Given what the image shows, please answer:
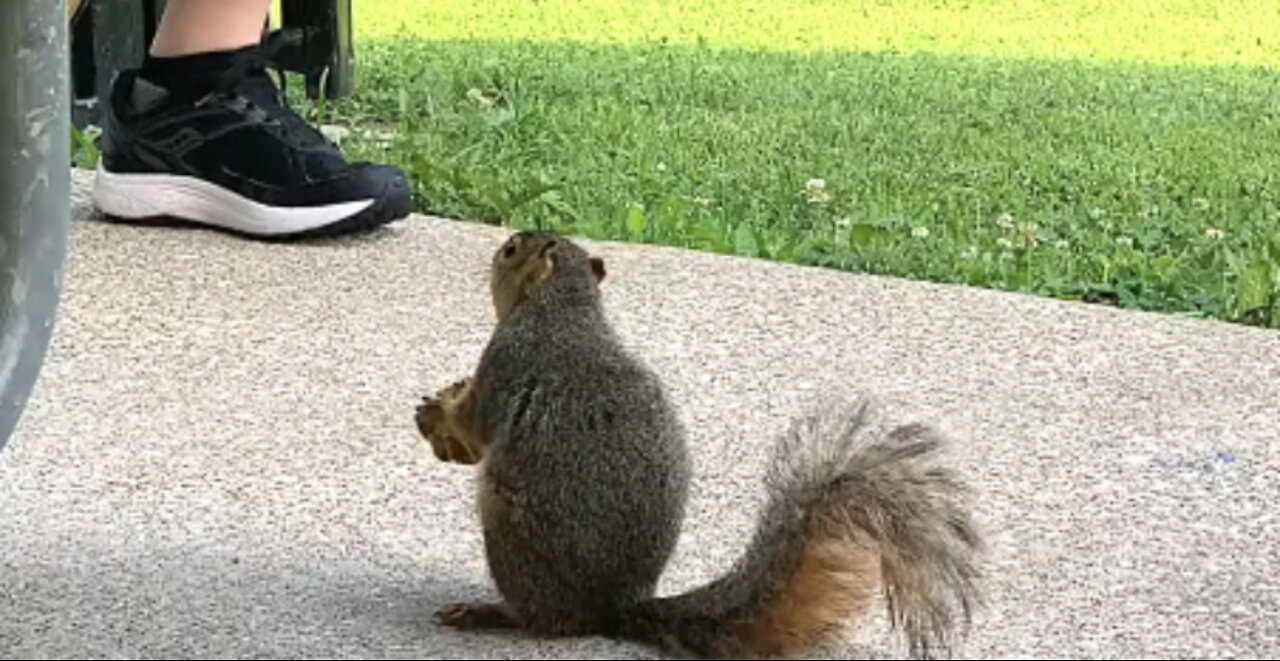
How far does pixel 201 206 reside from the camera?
173 inches

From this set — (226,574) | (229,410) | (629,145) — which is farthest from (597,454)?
(629,145)

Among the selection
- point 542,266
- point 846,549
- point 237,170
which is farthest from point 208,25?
point 846,549

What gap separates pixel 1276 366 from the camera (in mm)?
3756

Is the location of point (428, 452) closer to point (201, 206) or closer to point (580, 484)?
point (580, 484)

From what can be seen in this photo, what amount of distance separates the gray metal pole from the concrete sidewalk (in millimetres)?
276

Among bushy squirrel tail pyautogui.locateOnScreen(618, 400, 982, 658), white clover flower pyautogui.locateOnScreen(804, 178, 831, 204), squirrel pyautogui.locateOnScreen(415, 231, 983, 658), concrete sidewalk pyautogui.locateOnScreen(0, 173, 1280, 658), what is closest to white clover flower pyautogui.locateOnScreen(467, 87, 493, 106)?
white clover flower pyautogui.locateOnScreen(804, 178, 831, 204)

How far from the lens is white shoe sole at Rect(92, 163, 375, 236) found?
430cm

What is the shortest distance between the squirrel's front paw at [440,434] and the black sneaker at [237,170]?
6.14 ft

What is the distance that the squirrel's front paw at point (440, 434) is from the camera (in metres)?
2.43

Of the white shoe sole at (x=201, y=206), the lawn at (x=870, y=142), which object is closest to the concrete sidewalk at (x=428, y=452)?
the white shoe sole at (x=201, y=206)

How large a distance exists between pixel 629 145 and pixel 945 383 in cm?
337

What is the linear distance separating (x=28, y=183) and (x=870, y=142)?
16.0ft

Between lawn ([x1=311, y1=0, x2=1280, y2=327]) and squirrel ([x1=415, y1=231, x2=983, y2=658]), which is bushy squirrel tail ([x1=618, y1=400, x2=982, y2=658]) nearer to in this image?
squirrel ([x1=415, y1=231, x2=983, y2=658])

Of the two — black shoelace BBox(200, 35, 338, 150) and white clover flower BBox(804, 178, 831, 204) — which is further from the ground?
black shoelace BBox(200, 35, 338, 150)
